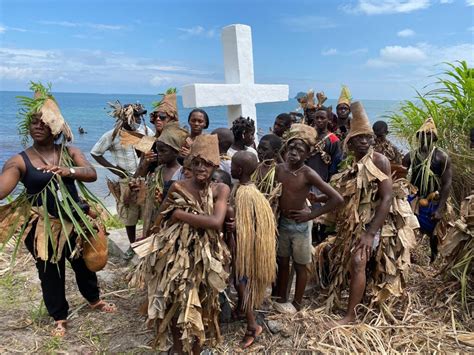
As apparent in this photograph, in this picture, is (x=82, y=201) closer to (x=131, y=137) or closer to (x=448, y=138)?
(x=131, y=137)

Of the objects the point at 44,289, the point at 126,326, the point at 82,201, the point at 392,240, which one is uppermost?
the point at 82,201

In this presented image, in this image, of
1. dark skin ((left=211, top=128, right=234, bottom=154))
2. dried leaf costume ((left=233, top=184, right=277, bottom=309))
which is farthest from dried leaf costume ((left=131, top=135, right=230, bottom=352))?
dark skin ((left=211, top=128, right=234, bottom=154))

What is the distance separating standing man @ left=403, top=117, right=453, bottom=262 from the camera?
397cm

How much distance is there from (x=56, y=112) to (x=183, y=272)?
5.07 feet

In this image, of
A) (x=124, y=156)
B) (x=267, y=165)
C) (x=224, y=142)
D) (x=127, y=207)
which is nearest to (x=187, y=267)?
(x=267, y=165)

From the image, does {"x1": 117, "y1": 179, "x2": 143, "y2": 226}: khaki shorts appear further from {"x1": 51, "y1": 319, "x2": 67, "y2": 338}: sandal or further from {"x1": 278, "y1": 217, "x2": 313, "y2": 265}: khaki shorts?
{"x1": 278, "y1": 217, "x2": 313, "y2": 265}: khaki shorts

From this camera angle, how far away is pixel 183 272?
2518 millimetres

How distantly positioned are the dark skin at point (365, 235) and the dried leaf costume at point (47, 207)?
6.91 ft

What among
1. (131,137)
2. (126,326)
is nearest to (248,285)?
(126,326)

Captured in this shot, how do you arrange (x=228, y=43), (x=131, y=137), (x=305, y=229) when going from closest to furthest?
(x=305, y=229), (x=131, y=137), (x=228, y=43)

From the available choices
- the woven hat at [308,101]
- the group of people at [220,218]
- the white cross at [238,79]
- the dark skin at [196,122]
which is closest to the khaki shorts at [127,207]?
the group of people at [220,218]

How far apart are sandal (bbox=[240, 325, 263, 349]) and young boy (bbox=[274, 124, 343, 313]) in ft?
1.14

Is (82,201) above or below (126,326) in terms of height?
above

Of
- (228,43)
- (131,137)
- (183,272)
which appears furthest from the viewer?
(228,43)
